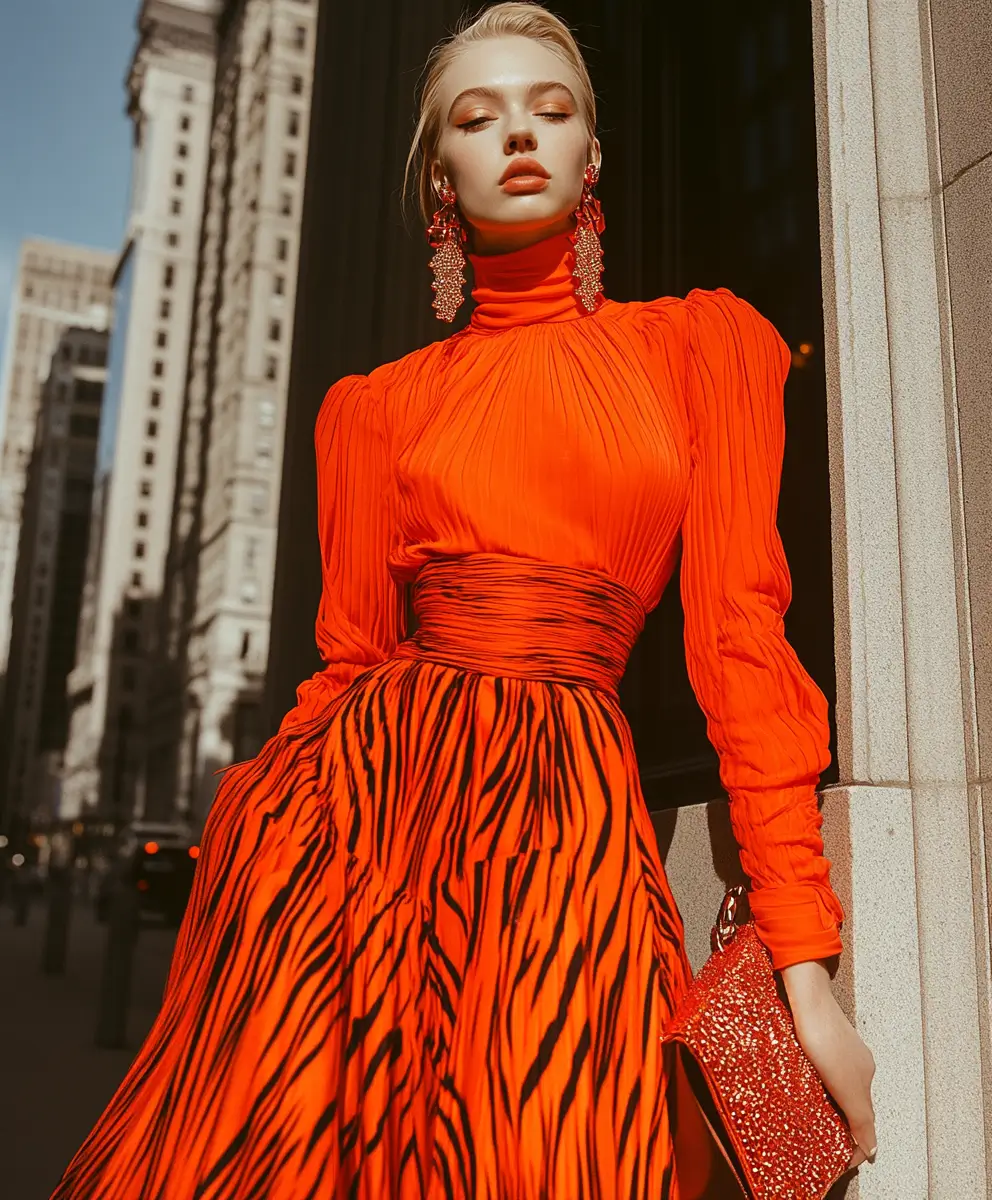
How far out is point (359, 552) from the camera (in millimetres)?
2436

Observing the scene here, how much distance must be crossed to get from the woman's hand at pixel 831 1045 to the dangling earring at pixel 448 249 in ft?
4.53

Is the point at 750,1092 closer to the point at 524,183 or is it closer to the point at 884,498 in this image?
the point at 884,498

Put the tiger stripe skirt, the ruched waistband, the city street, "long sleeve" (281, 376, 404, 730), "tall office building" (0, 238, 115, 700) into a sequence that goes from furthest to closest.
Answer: "tall office building" (0, 238, 115, 700) → the city street → "long sleeve" (281, 376, 404, 730) → the ruched waistband → the tiger stripe skirt

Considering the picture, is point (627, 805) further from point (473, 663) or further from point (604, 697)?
point (473, 663)

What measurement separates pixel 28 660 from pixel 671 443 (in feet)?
442

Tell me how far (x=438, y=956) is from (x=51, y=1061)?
799cm

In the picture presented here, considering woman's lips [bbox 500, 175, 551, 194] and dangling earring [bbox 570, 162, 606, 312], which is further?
dangling earring [bbox 570, 162, 606, 312]

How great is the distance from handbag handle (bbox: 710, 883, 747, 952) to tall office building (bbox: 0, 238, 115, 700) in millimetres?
152563

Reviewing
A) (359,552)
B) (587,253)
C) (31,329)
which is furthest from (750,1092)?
(31,329)

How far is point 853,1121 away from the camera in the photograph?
1731 millimetres

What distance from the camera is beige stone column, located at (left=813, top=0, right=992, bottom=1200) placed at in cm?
199

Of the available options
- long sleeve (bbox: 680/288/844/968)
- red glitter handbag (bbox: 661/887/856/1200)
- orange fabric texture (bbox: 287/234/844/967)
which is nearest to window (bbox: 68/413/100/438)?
orange fabric texture (bbox: 287/234/844/967)

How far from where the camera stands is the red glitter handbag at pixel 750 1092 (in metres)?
1.62

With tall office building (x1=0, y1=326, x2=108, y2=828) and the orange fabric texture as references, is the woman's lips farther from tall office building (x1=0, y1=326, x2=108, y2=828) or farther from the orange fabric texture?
tall office building (x1=0, y1=326, x2=108, y2=828)
